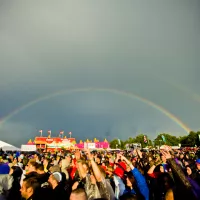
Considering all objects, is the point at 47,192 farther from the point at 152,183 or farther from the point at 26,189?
the point at 152,183

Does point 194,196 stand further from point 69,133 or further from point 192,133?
point 69,133

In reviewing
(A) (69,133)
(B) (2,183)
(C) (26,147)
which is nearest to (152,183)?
(B) (2,183)

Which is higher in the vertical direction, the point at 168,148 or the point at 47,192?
the point at 168,148

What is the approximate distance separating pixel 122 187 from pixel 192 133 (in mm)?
112307

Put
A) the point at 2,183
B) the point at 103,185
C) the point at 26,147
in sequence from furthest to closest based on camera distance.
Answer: the point at 26,147 → the point at 2,183 → the point at 103,185

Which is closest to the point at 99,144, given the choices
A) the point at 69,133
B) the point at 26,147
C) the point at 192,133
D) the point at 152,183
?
the point at 69,133

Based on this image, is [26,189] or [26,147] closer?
[26,189]

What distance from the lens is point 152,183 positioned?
A: 632cm

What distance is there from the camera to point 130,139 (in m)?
163

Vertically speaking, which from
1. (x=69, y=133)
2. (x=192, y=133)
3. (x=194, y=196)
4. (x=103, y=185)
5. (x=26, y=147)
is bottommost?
(x=194, y=196)

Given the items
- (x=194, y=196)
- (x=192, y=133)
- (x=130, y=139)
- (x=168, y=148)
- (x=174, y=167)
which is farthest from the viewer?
(x=130, y=139)

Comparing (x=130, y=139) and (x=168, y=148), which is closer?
(x=168, y=148)

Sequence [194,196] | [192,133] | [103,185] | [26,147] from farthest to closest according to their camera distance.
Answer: [192,133] → [26,147] → [194,196] → [103,185]

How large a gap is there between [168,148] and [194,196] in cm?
119
